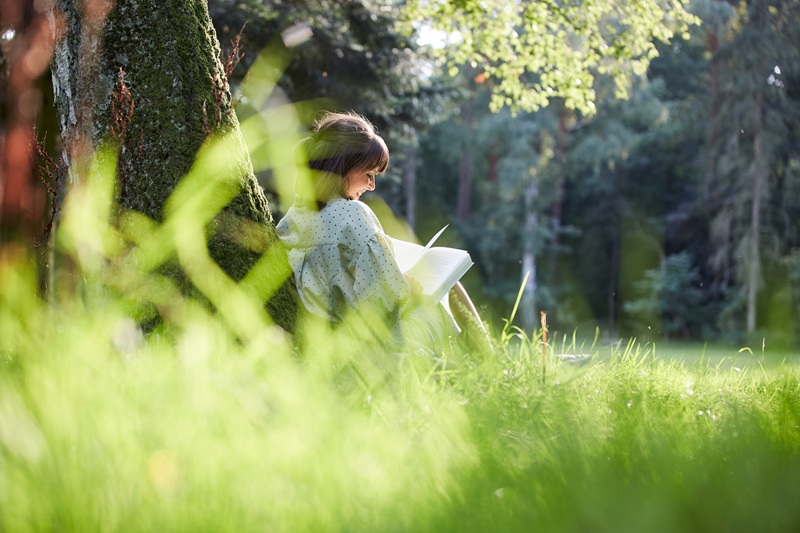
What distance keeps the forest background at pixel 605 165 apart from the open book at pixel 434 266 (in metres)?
7.66

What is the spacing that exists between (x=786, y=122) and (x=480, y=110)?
39.1 ft

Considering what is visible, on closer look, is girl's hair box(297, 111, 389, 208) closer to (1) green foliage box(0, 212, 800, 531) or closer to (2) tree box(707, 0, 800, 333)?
(1) green foliage box(0, 212, 800, 531)

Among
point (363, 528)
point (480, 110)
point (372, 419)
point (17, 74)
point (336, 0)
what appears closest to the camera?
point (363, 528)

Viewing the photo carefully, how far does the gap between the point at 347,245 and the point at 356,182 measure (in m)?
0.32

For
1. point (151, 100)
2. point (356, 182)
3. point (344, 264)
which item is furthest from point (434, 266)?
point (151, 100)

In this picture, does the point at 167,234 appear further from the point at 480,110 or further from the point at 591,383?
the point at 480,110

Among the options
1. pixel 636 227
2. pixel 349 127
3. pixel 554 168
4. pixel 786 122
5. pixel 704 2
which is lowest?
pixel 636 227

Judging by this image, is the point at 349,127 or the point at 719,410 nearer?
the point at 719,410

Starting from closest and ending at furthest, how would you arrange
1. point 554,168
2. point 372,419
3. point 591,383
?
point 372,419, point 591,383, point 554,168

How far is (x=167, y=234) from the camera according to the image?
304 centimetres

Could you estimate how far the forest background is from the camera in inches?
521

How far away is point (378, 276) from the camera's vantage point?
3.54 m

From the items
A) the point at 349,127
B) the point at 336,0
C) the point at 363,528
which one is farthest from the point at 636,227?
the point at 363,528

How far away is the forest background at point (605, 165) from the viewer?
13.2 m
